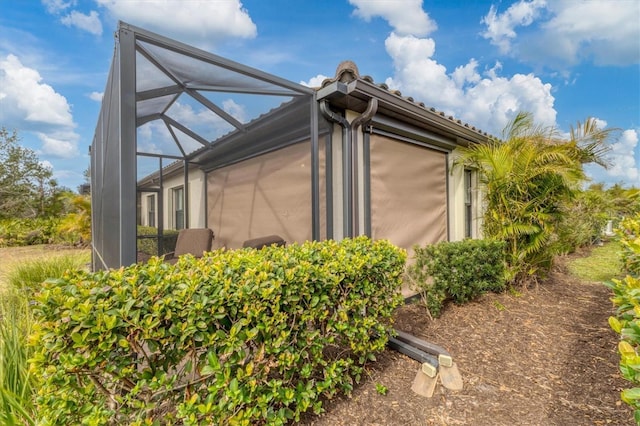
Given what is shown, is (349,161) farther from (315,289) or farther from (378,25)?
(378,25)

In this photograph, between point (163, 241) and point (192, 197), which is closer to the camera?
point (163, 241)

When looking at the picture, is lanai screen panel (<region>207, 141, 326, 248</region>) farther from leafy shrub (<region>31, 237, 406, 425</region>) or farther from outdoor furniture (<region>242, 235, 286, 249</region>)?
leafy shrub (<region>31, 237, 406, 425</region>)

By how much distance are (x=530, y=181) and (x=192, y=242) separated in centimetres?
619

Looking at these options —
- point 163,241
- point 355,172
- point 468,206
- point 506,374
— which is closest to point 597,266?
point 468,206

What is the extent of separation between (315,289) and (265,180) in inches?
129

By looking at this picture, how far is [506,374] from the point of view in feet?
8.50

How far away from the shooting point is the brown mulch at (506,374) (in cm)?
206

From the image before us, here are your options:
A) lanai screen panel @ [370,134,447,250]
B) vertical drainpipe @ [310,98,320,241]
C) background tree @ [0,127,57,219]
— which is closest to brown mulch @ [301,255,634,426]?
lanai screen panel @ [370,134,447,250]

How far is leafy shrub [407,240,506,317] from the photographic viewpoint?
3668 millimetres

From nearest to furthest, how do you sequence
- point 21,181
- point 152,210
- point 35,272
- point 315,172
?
1. point 315,172
2. point 35,272
3. point 152,210
4. point 21,181

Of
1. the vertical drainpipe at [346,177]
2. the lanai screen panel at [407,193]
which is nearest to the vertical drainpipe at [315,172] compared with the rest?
the vertical drainpipe at [346,177]

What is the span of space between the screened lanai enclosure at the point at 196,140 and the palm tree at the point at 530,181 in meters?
3.04

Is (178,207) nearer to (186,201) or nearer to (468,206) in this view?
(186,201)

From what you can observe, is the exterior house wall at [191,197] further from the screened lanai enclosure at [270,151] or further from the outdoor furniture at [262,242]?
the outdoor furniture at [262,242]
